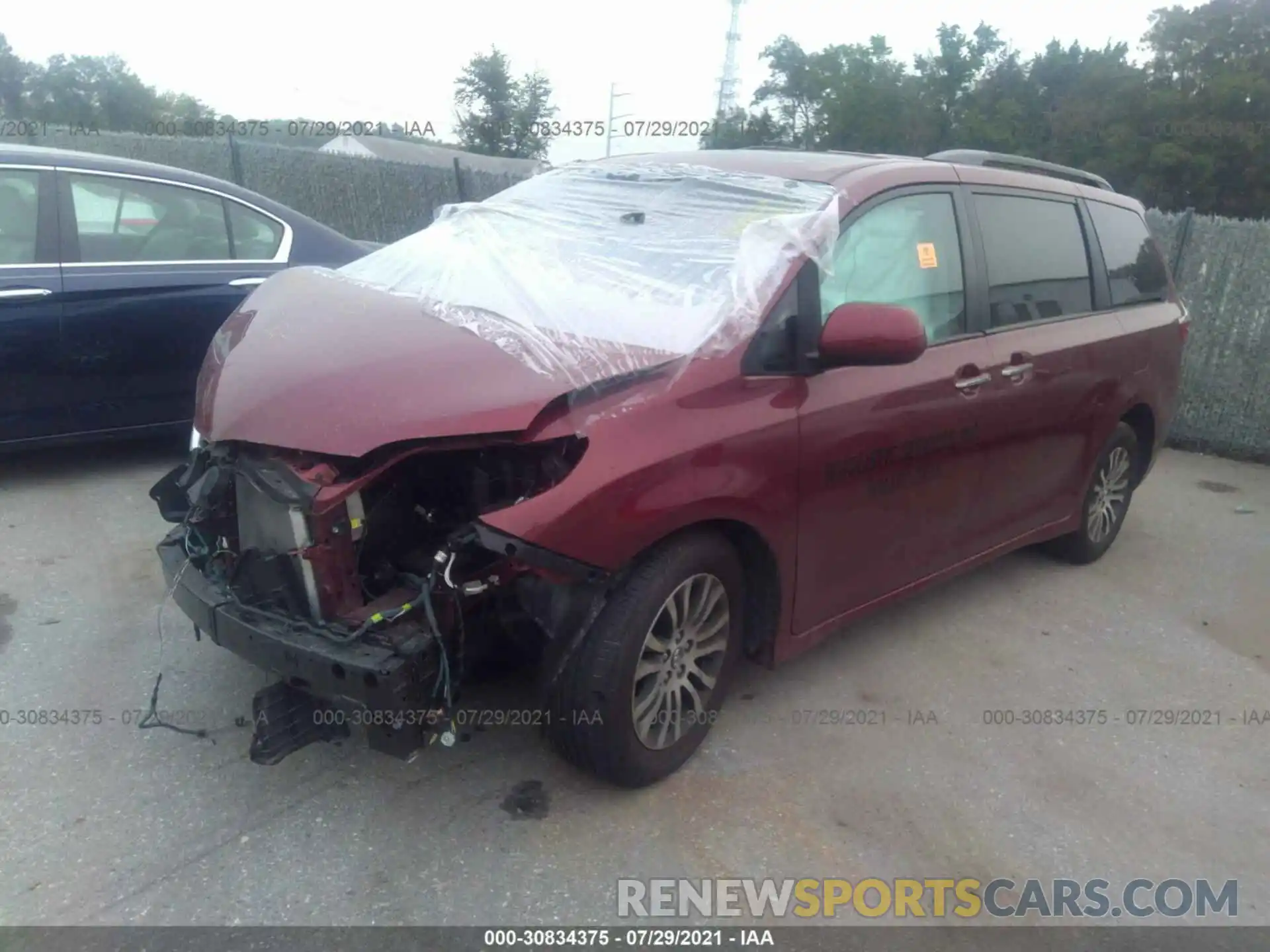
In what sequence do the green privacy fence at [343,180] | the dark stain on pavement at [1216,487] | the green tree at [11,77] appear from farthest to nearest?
the green tree at [11,77]
the green privacy fence at [343,180]
the dark stain on pavement at [1216,487]

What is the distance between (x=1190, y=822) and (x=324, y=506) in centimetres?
280

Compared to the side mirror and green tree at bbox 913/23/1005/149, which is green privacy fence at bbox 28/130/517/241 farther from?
green tree at bbox 913/23/1005/149

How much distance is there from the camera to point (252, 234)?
19.1ft

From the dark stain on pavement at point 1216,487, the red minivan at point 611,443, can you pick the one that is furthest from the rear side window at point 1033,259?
the dark stain on pavement at point 1216,487

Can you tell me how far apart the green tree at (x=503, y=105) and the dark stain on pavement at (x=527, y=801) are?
17.5m

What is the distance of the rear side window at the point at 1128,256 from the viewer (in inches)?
196

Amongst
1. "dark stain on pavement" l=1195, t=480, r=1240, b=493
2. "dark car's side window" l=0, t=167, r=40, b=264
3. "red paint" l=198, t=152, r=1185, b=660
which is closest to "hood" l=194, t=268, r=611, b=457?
"red paint" l=198, t=152, r=1185, b=660

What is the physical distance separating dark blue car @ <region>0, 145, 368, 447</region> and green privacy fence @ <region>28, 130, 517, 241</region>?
5237 millimetres

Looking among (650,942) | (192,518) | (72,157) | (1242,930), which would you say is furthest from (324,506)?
(72,157)

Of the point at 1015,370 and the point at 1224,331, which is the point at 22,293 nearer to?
the point at 1015,370

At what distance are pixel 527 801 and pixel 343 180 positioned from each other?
1146cm

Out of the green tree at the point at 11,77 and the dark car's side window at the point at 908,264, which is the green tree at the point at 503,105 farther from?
the green tree at the point at 11,77

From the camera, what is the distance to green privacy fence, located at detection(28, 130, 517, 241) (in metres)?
11.6

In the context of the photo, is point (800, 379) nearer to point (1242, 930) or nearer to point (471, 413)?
point (471, 413)
